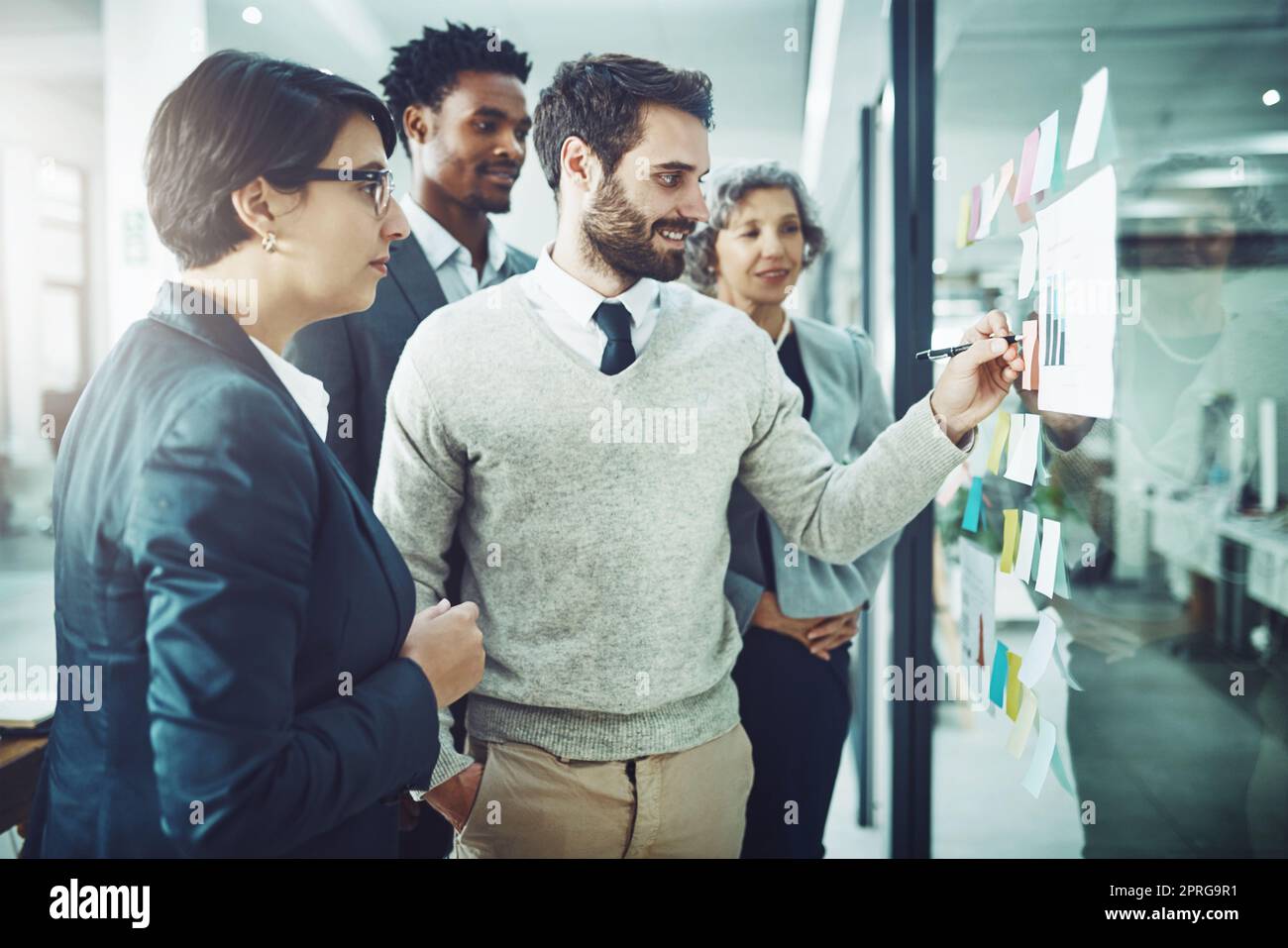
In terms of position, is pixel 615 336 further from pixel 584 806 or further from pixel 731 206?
pixel 584 806

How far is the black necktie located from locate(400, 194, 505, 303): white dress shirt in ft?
0.84

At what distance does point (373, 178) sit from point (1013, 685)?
3.69ft

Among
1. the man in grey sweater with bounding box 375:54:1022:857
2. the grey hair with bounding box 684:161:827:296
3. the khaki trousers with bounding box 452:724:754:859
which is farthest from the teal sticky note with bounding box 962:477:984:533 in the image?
the khaki trousers with bounding box 452:724:754:859

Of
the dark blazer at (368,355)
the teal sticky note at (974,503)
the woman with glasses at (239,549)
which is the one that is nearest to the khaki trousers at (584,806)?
the woman with glasses at (239,549)

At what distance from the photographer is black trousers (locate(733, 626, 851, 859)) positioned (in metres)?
1.40

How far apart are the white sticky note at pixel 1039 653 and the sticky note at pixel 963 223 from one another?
615 millimetres

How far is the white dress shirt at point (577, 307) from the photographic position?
3.88 ft

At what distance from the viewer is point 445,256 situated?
→ 4.33 feet

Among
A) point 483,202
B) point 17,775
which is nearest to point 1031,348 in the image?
point 483,202

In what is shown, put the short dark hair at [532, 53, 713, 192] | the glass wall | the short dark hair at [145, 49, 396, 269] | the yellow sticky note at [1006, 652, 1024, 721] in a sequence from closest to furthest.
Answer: the short dark hair at [145, 49, 396, 269] → the glass wall → the short dark hair at [532, 53, 713, 192] → the yellow sticky note at [1006, 652, 1024, 721]

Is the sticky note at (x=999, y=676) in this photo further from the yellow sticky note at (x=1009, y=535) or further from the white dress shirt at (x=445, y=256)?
the white dress shirt at (x=445, y=256)

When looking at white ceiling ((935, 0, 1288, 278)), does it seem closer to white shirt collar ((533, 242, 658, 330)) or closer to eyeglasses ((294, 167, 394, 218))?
white shirt collar ((533, 242, 658, 330))
